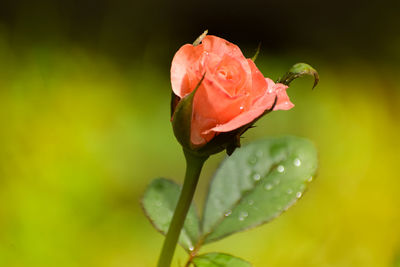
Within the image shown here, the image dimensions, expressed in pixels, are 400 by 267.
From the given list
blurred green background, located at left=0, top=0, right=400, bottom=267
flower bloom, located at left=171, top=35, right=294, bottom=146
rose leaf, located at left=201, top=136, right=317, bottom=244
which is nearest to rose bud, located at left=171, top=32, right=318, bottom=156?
flower bloom, located at left=171, top=35, right=294, bottom=146

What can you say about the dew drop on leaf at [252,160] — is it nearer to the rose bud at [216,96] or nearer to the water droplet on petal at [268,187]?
the water droplet on petal at [268,187]

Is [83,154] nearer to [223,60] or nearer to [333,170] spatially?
[333,170]

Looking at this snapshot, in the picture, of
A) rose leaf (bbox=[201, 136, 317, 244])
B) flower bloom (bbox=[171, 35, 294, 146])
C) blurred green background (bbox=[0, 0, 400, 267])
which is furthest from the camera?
blurred green background (bbox=[0, 0, 400, 267])

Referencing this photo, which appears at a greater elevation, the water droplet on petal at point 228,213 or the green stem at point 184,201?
the green stem at point 184,201

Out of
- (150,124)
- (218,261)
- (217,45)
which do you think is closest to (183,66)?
(217,45)

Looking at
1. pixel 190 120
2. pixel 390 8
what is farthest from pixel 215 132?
pixel 390 8

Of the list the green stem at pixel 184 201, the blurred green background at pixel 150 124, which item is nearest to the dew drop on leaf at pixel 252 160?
the green stem at pixel 184 201

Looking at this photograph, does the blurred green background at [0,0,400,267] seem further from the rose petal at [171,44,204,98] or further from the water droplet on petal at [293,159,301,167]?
the rose petal at [171,44,204,98]

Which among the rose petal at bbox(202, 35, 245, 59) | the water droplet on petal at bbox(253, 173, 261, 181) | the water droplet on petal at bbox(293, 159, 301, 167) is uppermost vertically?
the rose petal at bbox(202, 35, 245, 59)
